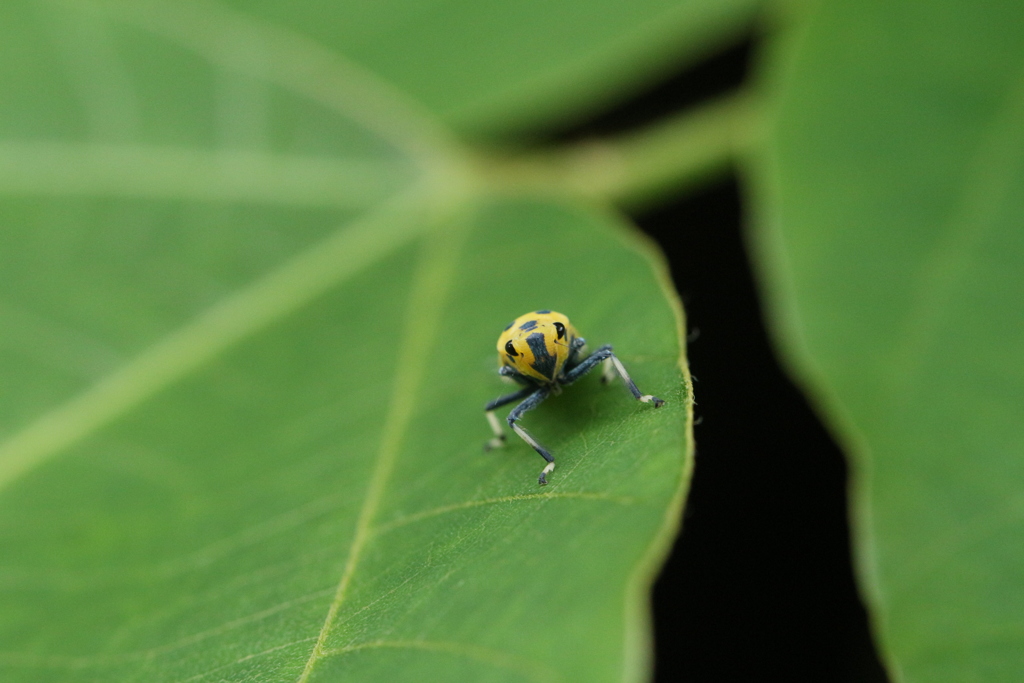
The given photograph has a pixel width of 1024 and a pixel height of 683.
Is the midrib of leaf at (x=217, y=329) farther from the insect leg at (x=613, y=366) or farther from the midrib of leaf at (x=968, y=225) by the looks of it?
the midrib of leaf at (x=968, y=225)

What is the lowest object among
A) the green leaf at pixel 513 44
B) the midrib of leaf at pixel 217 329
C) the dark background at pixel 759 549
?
the dark background at pixel 759 549

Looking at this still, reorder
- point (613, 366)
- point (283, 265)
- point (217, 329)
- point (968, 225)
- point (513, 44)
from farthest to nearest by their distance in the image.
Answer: point (513, 44), point (283, 265), point (217, 329), point (968, 225), point (613, 366)

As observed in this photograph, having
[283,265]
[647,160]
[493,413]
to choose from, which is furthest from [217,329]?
[647,160]

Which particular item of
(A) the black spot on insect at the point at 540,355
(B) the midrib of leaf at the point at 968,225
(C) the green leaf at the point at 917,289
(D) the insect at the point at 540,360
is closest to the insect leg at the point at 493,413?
(D) the insect at the point at 540,360

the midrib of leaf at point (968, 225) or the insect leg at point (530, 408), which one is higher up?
the midrib of leaf at point (968, 225)

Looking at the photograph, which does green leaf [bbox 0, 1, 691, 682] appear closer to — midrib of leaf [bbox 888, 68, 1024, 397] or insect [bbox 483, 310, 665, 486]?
insect [bbox 483, 310, 665, 486]

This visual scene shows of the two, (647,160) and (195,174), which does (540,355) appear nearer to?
(647,160)

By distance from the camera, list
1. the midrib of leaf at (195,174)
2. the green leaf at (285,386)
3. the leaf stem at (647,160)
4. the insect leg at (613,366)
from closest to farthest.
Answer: the green leaf at (285,386) < the insect leg at (613,366) < the leaf stem at (647,160) < the midrib of leaf at (195,174)

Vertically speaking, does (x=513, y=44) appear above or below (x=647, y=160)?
above
